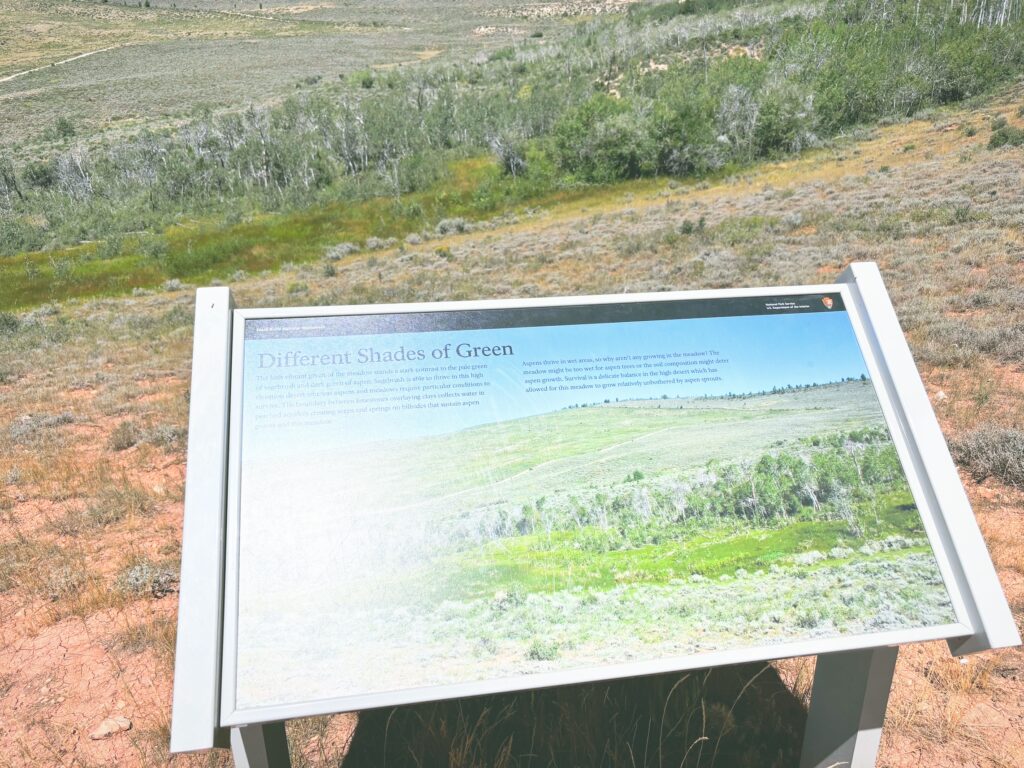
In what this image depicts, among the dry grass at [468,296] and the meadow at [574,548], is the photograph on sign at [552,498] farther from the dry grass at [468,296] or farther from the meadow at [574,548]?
the dry grass at [468,296]

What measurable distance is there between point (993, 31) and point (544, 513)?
68.5m

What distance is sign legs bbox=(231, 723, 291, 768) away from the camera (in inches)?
85.5

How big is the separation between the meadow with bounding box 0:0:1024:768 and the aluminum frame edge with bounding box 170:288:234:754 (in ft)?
2.68

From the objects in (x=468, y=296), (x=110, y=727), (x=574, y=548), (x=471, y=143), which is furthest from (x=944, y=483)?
(x=471, y=143)

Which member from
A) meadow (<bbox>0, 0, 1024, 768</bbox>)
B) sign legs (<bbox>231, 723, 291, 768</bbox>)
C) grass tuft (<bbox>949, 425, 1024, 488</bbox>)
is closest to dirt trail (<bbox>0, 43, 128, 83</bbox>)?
meadow (<bbox>0, 0, 1024, 768</bbox>)

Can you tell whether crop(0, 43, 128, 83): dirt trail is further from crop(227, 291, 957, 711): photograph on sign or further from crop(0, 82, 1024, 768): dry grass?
crop(227, 291, 957, 711): photograph on sign

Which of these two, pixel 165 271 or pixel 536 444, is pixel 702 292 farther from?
pixel 165 271

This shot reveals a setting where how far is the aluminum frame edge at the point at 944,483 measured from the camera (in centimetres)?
222

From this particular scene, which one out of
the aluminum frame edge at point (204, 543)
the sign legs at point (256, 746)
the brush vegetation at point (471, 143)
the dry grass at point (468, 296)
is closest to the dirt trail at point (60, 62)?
the brush vegetation at point (471, 143)

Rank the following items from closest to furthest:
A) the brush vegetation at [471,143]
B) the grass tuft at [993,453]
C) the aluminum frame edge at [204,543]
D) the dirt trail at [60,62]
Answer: the aluminum frame edge at [204,543], the grass tuft at [993,453], the brush vegetation at [471,143], the dirt trail at [60,62]

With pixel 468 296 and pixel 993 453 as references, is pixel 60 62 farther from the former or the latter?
pixel 993 453

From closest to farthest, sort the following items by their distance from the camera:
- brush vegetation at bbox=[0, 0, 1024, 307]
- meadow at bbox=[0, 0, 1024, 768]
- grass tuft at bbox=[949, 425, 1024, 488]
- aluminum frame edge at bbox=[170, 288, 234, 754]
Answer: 1. aluminum frame edge at bbox=[170, 288, 234, 754]
2. meadow at bbox=[0, 0, 1024, 768]
3. grass tuft at bbox=[949, 425, 1024, 488]
4. brush vegetation at bbox=[0, 0, 1024, 307]

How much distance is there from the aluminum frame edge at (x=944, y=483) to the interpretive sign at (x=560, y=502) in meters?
0.02

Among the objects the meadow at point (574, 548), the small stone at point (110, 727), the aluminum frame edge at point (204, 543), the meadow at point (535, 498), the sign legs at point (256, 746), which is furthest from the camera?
the small stone at point (110, 727)
